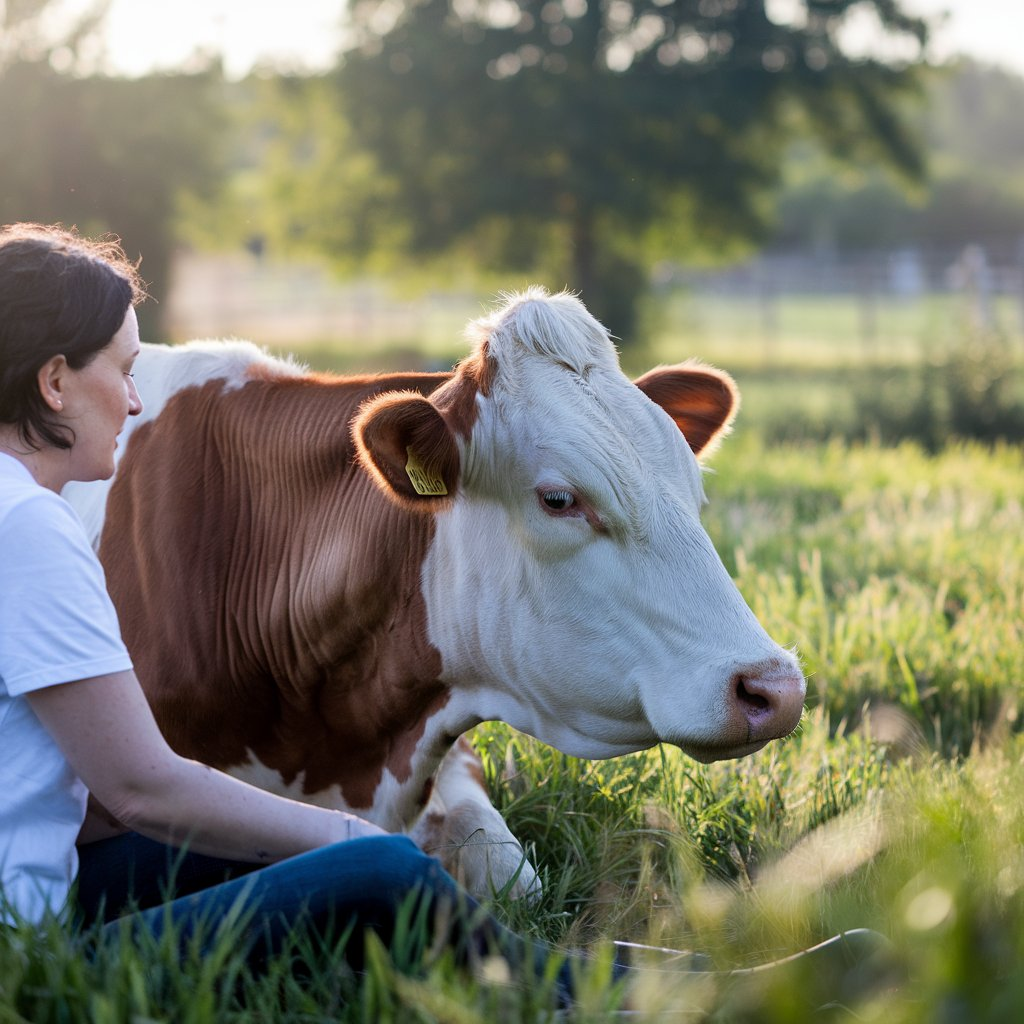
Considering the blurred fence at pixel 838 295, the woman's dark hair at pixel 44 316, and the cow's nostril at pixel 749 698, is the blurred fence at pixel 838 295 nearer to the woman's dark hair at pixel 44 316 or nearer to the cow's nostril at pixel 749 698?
the cow's nostril at pixel 749 698

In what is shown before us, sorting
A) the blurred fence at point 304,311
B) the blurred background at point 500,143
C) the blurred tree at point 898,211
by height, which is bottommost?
the blurred tree at point 898,211

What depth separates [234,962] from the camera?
2.08m

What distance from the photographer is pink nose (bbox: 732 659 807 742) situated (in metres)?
2.61

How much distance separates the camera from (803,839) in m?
3.37

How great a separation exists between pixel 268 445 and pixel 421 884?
4.72 feet

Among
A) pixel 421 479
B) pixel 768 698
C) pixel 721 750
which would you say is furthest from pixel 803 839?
pixel 421 479

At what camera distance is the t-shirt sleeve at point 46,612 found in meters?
2.19

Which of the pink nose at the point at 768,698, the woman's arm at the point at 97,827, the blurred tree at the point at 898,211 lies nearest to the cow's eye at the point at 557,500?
the pink nose at the point at 768,698

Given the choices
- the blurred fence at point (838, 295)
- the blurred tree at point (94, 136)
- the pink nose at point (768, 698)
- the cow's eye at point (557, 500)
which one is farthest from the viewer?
the blurred fence at point (838, 295)

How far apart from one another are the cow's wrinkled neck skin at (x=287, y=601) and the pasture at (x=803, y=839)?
58cm

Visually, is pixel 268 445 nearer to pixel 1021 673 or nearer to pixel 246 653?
pixel 246 653

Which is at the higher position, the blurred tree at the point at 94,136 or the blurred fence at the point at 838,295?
the blurred tree at the point at 94,136

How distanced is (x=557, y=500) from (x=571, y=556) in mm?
122

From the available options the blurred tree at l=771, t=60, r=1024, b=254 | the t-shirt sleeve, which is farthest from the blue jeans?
the blurred tree at l=771, t=60, r=1024, b=254
